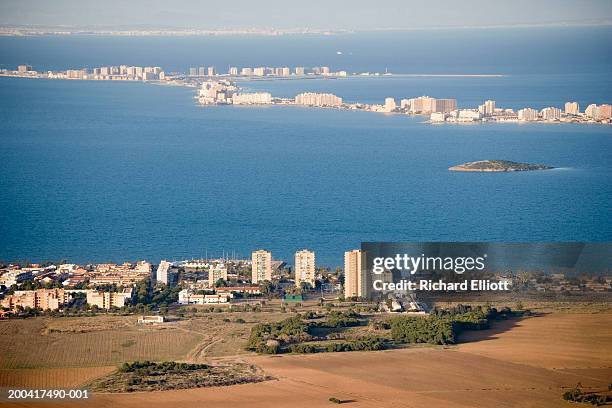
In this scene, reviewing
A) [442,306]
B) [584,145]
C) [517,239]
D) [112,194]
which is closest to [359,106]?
[584,145]

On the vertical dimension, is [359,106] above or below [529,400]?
above

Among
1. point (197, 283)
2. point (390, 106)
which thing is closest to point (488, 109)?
point (390, 106)

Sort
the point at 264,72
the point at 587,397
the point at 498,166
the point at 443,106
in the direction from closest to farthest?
the point at 587,397, the point at 498,166, the point at 443,106, the point at 264,72

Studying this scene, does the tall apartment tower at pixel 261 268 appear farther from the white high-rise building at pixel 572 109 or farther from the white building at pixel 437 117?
the white high-rise building at pixel 572 109

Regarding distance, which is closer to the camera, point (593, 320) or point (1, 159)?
point (593, 320)

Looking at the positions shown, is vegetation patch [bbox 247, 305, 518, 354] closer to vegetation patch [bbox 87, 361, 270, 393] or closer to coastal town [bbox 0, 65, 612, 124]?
vegetation patch [bbox 87, 361, 270, 393]

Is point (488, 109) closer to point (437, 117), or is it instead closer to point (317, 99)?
point (437, 117)

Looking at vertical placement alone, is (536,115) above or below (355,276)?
above

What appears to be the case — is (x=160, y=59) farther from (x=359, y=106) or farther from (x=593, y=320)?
(x=593, y=320)
